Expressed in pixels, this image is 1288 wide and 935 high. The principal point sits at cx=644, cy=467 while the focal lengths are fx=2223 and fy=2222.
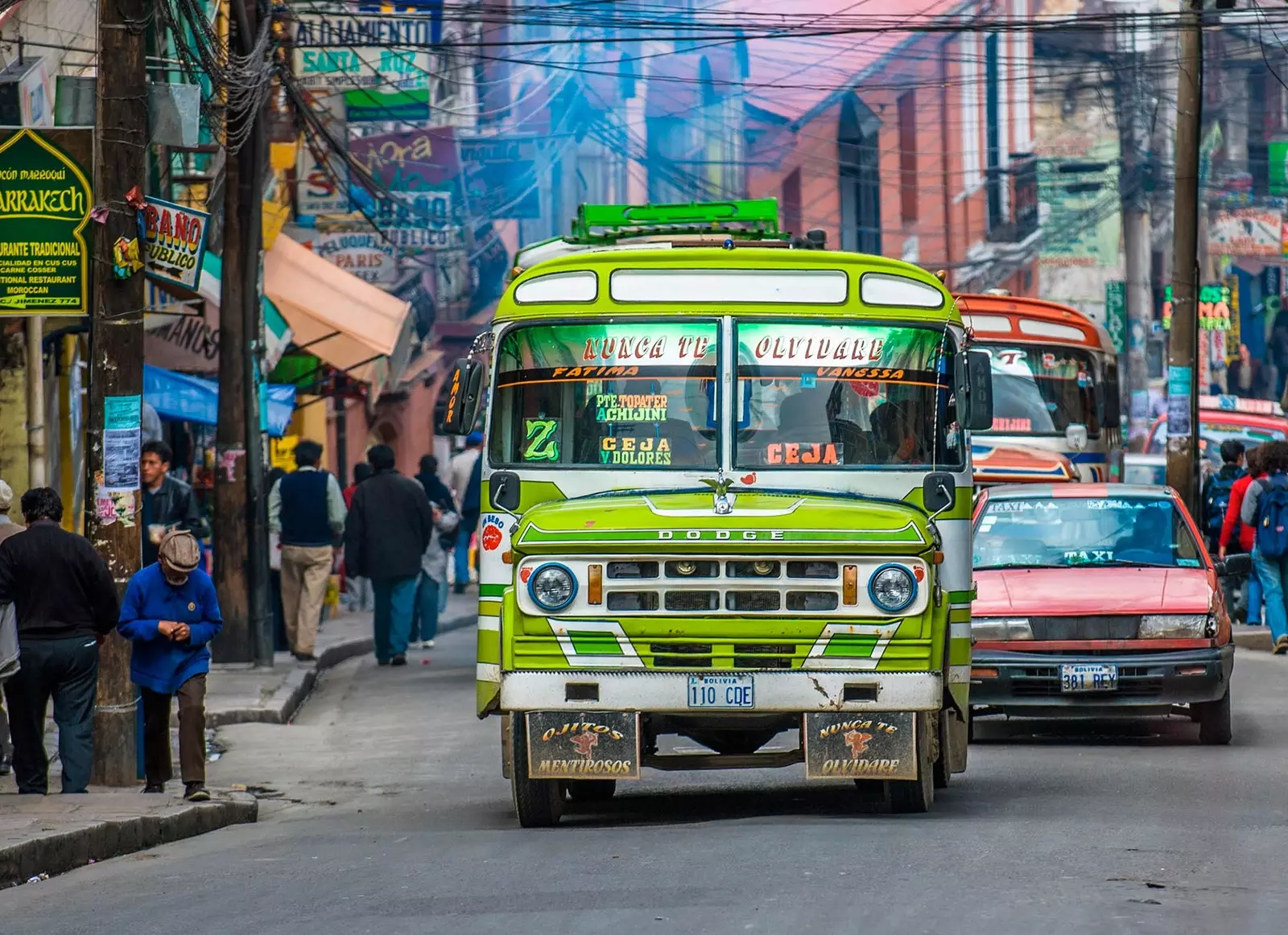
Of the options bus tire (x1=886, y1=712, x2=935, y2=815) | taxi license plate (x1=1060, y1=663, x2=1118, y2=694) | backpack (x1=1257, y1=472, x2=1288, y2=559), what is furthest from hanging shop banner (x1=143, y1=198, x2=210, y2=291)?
backpack (x1=1257, y1=472, x2=1288, y2=559)

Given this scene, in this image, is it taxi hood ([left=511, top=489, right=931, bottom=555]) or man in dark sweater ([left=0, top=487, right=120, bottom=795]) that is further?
man in dark sweater ([left=0, top=487, right=120, bottom=795])

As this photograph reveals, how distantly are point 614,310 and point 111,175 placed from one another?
11.8 ft

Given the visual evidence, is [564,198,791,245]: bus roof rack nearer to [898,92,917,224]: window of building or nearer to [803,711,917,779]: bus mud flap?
[803,711,917,779]: bus mud flap

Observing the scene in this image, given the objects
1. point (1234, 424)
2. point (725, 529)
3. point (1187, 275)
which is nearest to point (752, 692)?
point (725, 529)

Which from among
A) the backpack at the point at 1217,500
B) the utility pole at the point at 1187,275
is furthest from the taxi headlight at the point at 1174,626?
the backpack at the point at 1217,500

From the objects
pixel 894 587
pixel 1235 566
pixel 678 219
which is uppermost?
pixel 678 219

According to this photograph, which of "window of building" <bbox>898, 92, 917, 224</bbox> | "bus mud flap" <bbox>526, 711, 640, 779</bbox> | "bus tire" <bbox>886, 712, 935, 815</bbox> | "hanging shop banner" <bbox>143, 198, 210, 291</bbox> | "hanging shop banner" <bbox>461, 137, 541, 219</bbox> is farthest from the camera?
"window of building" <bbox>898, 92, 917, 224</bbox>

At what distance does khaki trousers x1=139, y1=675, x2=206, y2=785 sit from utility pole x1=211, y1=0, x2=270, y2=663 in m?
7.61

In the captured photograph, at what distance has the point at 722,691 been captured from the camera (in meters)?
9.59

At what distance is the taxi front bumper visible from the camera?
1306 cm

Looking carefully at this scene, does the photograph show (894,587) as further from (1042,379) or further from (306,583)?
(1042,379)

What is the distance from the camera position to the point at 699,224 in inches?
640

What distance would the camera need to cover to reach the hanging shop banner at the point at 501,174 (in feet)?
141

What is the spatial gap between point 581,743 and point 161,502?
7794mm
